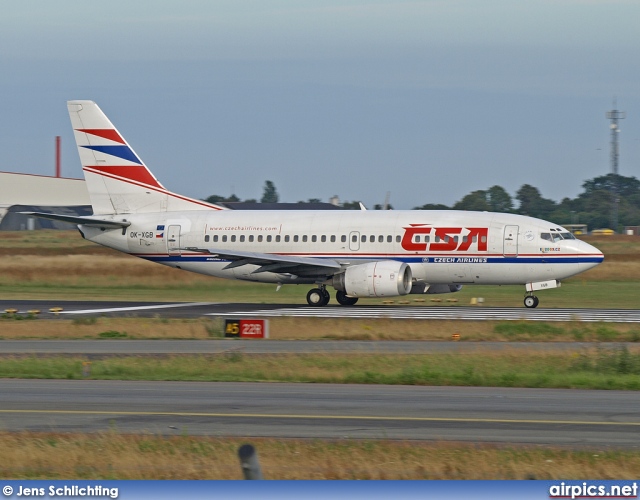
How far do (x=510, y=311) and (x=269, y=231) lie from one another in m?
10.5

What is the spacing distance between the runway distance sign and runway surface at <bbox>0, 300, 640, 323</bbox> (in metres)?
6.22

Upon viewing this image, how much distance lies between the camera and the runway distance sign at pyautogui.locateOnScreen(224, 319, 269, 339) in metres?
28.1

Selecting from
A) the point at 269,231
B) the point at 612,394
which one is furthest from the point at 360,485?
the point at 269,231

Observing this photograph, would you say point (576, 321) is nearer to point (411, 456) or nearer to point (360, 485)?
point (411, 456)

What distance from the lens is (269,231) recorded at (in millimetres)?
40781

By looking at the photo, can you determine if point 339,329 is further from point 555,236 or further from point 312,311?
point 555,236

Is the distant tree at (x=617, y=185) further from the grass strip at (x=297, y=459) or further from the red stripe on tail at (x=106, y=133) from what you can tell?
the grass strip at (x=297, y=459)

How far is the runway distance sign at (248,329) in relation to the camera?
2811cm

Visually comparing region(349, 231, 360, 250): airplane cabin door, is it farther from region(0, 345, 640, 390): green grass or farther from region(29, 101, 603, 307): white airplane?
region(0, 345, 640, 390): green grass

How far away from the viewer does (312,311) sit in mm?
36875

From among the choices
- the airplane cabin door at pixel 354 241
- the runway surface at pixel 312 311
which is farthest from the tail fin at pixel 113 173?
the airplane cabin door at pixel 354 241

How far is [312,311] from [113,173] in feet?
40.4

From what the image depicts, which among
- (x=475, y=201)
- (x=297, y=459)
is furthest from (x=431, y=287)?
(x=475, y=201)

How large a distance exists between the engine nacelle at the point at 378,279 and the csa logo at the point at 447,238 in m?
1.14
